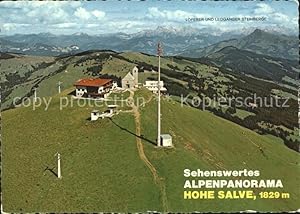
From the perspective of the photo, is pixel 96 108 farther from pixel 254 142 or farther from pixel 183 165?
pixel 254 142

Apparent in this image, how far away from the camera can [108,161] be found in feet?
161

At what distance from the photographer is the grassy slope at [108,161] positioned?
41.2 meters

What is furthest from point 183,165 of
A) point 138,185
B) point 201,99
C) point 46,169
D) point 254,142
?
point 201,99

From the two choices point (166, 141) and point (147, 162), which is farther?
point (166, 141)

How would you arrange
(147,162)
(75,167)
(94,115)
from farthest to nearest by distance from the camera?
(94,115), (75,167), (147,162)

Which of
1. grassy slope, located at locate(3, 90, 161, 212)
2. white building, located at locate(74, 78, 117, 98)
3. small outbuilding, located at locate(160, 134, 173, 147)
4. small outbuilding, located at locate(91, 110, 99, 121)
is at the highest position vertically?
white building, located at locate(74, 78, 117, 98)

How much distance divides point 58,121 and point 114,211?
2670 cm

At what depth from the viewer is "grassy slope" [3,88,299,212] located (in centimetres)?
4125

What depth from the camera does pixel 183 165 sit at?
156 feet

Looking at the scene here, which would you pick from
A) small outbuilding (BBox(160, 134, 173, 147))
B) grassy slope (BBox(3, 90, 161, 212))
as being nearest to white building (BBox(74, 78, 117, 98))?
grassy slope (BBox(3, 90, 161, 212))

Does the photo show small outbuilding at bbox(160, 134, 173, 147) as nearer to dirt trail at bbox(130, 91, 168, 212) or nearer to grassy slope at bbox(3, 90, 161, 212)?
dirt trail at bbox(130, 91, 168, 212)

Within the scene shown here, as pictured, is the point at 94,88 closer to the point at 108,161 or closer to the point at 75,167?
the point at 108,161

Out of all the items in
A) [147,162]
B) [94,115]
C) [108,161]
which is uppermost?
[94,115]

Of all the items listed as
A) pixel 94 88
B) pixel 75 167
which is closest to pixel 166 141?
pixel 75 167
